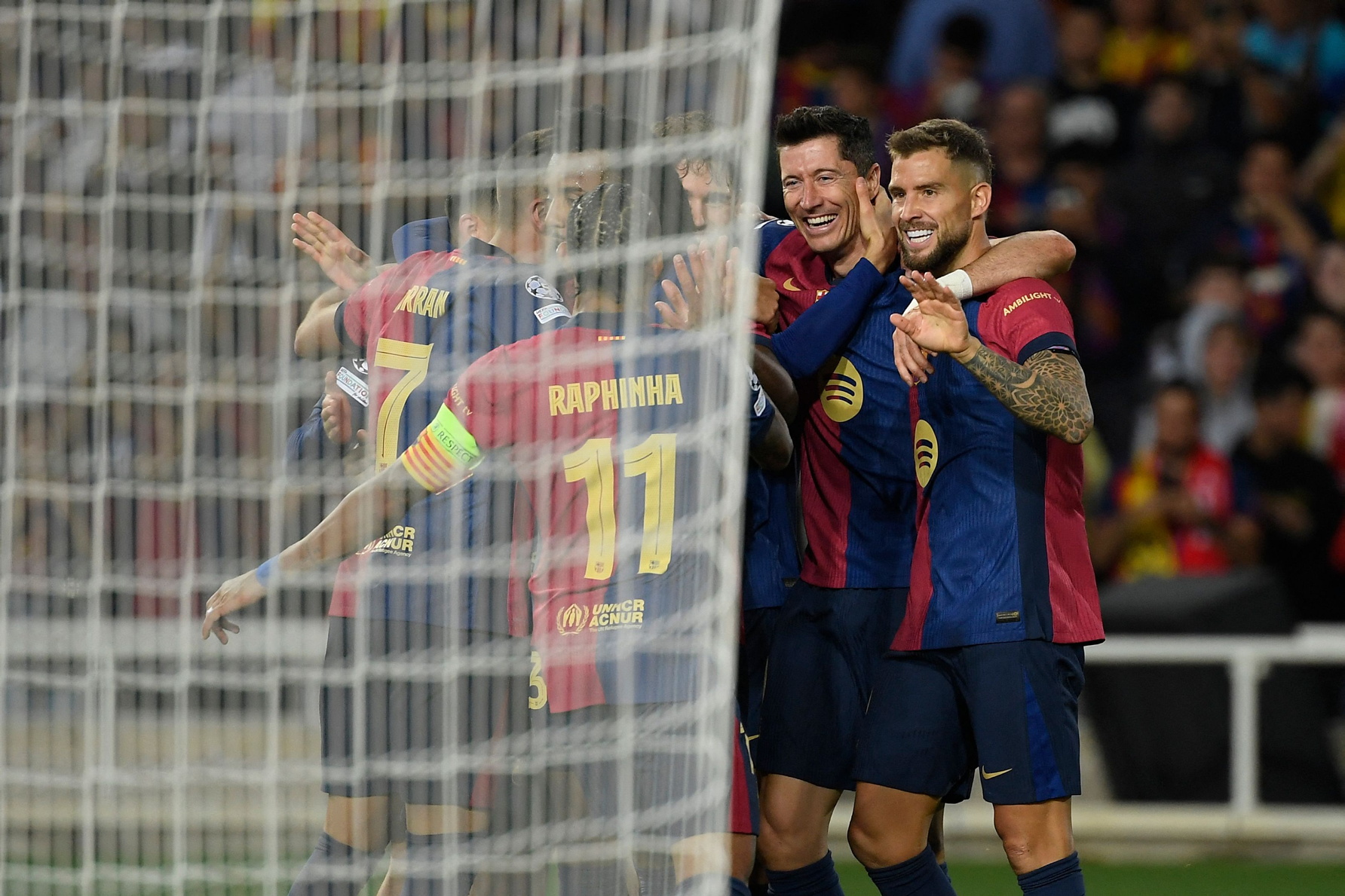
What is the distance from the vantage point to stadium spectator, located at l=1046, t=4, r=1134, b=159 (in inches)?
379

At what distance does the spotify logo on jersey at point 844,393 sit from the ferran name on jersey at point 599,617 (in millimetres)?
934

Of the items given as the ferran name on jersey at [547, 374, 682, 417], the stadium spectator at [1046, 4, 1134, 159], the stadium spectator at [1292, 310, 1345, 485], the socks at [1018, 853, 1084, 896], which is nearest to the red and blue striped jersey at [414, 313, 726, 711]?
the ferran name on jersey at [547, 374, 682, 417]

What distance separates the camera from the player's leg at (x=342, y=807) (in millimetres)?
4445

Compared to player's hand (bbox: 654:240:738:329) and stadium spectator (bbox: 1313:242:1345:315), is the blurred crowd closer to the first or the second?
stadium spectator (bbox: 1313:242:1345:315)

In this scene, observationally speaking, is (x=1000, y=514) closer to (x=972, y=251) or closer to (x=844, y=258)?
(x=972, y=251)

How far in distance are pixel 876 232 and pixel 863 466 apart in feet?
→ 1.95

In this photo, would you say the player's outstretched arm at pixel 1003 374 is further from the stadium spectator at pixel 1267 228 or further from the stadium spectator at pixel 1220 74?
the stadium spectator at pixel 1220 74

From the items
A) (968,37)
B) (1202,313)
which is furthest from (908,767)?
(968,37)

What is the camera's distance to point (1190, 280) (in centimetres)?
915

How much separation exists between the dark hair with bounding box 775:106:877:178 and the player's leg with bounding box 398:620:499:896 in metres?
Result: 1.52

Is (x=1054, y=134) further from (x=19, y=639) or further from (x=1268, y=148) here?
(x=19, y=639)

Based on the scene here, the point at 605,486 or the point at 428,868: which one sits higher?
the point at 605,486

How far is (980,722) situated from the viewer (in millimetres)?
4242

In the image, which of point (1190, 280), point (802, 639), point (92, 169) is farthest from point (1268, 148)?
point (92, 169)
